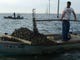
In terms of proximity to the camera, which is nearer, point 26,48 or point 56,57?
point 26,48

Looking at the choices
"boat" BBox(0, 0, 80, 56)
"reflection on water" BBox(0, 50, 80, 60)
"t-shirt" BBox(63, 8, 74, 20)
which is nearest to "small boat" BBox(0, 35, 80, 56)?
"boat" BBox(0, 0, 80, 56)

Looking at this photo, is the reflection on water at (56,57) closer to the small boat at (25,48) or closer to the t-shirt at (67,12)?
the small boat at (25,48)

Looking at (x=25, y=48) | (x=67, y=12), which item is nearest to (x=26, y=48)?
(x=25, y=48)

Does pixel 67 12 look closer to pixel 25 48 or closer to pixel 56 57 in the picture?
pixel 56 57

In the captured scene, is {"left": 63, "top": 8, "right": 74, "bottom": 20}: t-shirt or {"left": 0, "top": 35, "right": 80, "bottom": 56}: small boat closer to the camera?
{"left": 0, "top": 35, "right": 80, "bottom": 56}: small boat

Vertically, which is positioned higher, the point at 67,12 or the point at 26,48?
the point at 67,12

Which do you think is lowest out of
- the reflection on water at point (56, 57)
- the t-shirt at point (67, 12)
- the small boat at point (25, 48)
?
the reflection on water at point (56, 57)

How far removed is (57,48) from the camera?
52.3 ft

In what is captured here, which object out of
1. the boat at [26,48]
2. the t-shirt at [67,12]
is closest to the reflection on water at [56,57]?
the boat at [26,48]

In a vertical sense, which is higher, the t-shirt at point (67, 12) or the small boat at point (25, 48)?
the t-shirt at point (67, 12)

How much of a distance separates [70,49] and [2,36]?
3.62 m

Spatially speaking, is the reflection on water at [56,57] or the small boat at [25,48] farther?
the reflection on water at [56,57]

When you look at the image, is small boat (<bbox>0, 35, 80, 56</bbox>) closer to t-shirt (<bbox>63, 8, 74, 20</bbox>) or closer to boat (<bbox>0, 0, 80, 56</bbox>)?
boat (<bbox>0, 0, 80, 56</bbox>)

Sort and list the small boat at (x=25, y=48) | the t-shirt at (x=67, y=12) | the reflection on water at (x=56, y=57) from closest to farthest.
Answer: the small boat at (x=25, y=48), the reflection on water at (x=56, y=57), the t-shirt at (x=67, y=12)
